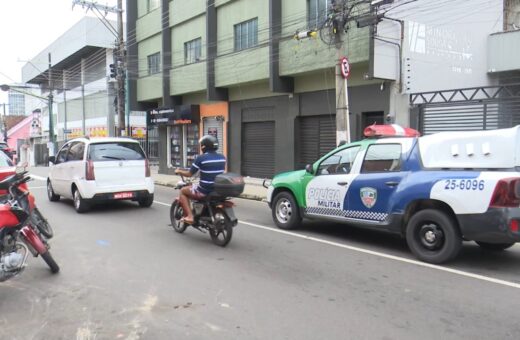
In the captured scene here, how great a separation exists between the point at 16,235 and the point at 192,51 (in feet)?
63.9

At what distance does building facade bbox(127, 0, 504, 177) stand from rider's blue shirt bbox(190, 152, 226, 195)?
22.3 feet

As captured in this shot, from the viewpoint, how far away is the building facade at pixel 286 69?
48.1ft

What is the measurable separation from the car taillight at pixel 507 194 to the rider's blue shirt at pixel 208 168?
3868 millimetres

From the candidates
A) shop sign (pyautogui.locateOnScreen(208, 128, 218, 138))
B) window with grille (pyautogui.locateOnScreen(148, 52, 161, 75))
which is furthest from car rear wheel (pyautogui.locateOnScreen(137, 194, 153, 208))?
window with grille (pyautogui.locateOnScreen(148, 52, 161, 75))

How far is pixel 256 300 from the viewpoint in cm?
493

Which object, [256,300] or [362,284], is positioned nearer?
[256,300]

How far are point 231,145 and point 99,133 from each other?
21.0 meters

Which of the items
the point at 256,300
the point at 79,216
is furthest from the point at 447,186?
the point at 79,216

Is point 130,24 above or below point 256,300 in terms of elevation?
above

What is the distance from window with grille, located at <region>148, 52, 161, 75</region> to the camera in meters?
26.0

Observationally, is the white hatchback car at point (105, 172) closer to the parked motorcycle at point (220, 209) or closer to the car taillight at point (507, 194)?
the parked motorcycle at point (220, 209)

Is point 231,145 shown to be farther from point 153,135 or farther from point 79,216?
point 153,135

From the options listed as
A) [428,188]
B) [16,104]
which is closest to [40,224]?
[428,188]

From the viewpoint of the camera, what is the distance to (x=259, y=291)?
5.23 metres
